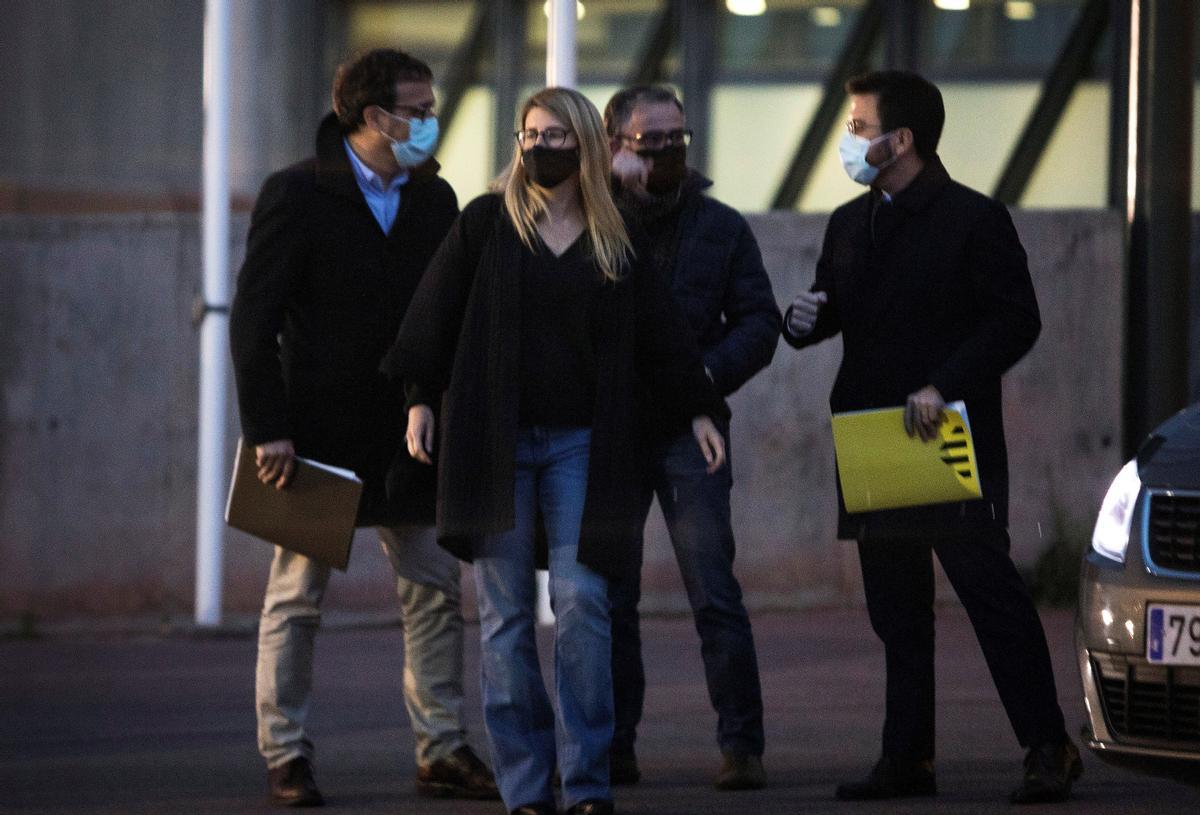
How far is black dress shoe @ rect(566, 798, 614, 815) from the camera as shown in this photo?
5.35 m

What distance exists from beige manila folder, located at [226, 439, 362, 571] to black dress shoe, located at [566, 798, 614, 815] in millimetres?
952

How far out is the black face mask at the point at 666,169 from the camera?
6.11 m

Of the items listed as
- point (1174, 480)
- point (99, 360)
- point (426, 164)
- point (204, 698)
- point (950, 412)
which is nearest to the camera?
point (1174, 480)

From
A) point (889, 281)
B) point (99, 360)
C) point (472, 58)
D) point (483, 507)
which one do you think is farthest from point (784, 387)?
point (472, 58)

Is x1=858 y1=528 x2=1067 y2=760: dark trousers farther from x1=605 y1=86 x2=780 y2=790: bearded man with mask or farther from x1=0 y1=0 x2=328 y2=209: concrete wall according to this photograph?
x1=0 y1=0 x2=328 y2=209: concrete wall

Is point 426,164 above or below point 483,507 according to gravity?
above

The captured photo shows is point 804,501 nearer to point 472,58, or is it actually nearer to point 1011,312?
point 1011,312

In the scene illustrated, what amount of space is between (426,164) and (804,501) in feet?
14.8

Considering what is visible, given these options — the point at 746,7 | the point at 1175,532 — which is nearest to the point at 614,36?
the point at 746,7

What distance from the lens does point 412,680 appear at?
611cm

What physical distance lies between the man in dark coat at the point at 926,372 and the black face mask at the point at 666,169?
1.55 ft

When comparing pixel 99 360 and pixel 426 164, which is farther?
pixel 99 360

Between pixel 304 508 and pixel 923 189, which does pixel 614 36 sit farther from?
pixel 304 508

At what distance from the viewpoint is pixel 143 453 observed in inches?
392
